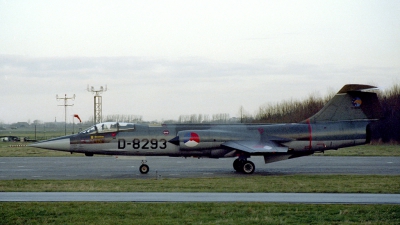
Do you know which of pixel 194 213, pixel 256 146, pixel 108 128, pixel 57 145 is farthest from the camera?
pixel 108 128

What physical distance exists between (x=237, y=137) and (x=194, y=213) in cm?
1249

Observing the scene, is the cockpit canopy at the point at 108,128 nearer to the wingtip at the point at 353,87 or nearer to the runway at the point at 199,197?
the runway at the point at 199,197

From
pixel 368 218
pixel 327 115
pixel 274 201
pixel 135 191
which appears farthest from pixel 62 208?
pixel 327 115

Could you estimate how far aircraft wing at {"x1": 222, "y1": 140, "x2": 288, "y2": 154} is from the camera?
2267 centimetres

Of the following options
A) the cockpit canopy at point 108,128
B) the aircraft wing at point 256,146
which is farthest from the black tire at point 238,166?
the cockpit canopy at point 108,128

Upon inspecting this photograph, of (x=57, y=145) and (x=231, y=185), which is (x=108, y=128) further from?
(x=231, y=185)

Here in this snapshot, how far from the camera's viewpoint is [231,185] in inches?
690

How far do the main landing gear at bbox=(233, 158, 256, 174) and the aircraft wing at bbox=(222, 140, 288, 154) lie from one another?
30.8 inches

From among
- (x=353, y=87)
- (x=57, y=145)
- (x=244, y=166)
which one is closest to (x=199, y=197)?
(x=244, y=166)

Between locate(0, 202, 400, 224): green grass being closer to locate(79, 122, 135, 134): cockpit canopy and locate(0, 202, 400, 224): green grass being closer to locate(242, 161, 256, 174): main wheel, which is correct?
locate(242, 161, 256, 174): main wheel

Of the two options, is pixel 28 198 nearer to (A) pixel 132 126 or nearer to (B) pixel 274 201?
(B) pixel 274 201

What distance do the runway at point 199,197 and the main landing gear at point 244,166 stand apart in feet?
26.2

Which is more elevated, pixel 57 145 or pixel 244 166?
pixel 57 145

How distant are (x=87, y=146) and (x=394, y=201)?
15088 mm
